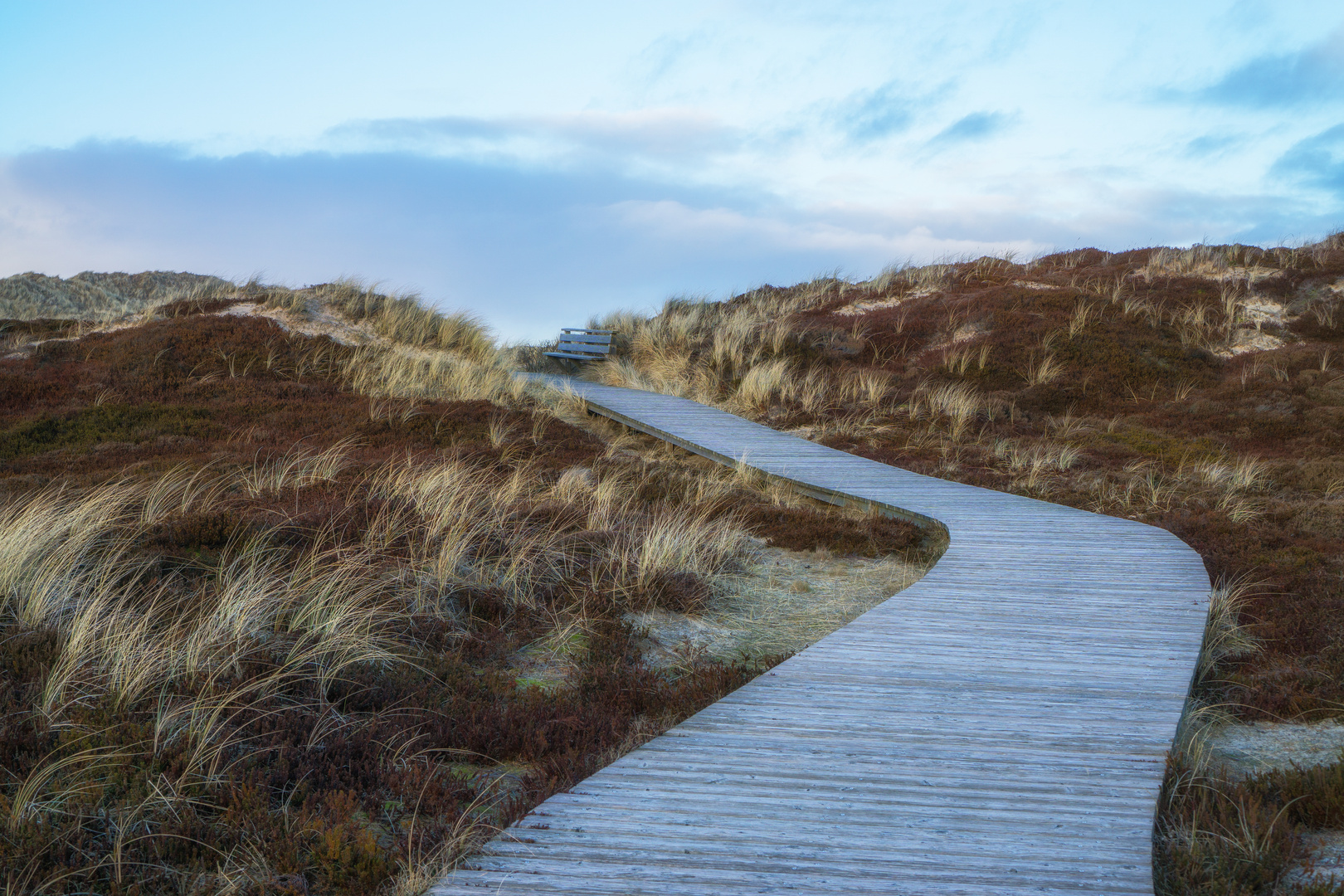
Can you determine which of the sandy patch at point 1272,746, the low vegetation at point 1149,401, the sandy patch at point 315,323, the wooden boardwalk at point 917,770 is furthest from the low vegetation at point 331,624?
the sandy patch at point 315,323

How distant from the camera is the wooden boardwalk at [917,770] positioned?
104 inches

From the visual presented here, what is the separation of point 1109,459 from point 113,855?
11790mm

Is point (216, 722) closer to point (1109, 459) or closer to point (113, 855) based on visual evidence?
point (113, 855)

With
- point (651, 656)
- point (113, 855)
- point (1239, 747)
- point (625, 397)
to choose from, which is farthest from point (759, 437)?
point (113, 855)

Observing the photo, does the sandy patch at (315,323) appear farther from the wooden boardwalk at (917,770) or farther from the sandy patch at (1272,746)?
the sandy patch at (1272,746)

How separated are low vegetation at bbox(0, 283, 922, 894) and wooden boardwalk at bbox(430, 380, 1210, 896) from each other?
0.42 metres

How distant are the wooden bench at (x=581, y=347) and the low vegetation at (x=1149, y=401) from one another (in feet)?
1.31

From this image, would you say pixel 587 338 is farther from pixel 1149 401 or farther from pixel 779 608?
pixel 779 608

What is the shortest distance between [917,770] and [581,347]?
19.1 meters

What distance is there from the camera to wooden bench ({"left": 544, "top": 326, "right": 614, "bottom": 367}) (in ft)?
70.8

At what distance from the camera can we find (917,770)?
10.8 feet

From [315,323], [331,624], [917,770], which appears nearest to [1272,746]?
[917,770]

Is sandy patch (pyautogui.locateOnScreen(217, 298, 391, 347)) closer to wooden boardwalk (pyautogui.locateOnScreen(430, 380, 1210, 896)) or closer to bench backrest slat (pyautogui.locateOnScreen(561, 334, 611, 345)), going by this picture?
bench backrest slat (pyautogui.locateOnScreen(561, 334, 611, 345))

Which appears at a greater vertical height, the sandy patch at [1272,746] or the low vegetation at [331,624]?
the low vegetation at [331,624]
